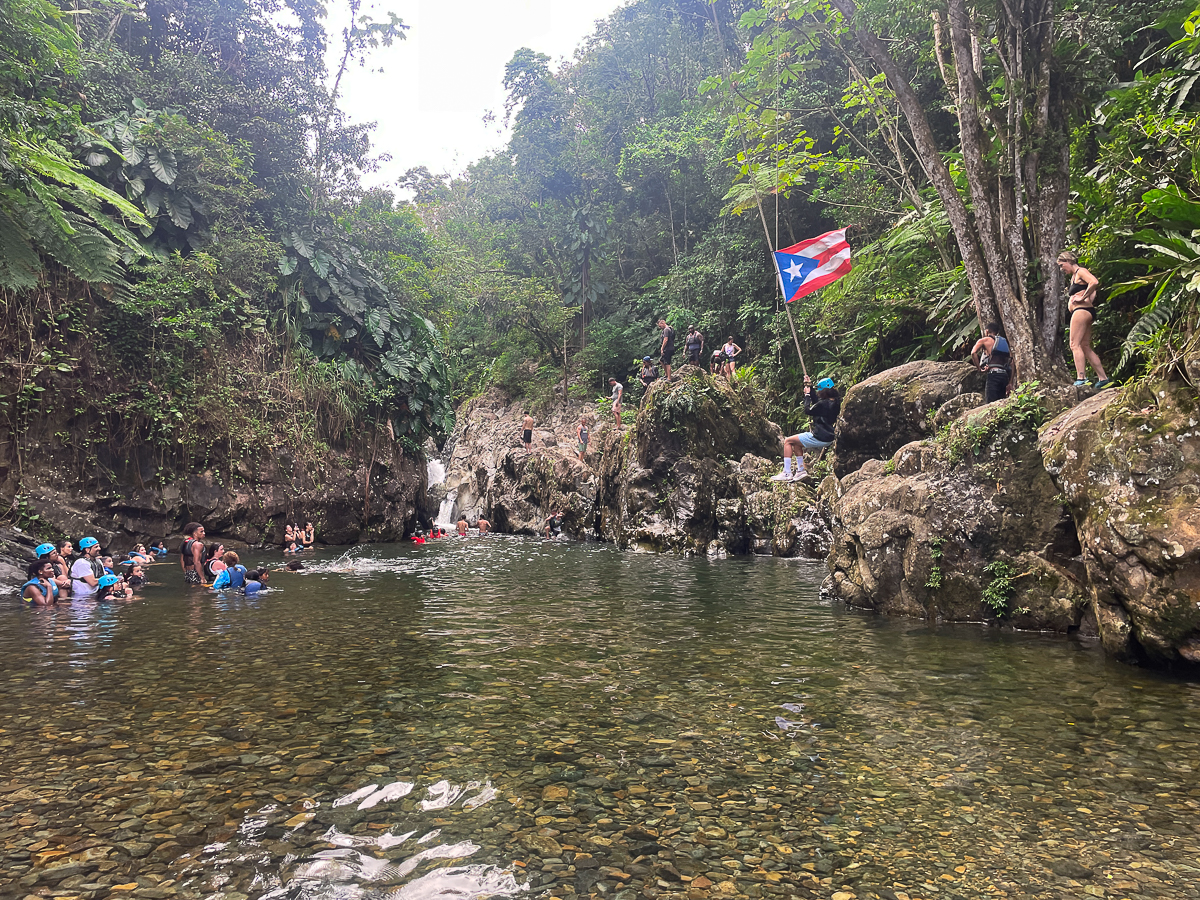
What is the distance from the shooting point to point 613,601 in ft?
35.1

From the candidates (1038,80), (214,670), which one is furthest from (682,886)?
(1038,80)

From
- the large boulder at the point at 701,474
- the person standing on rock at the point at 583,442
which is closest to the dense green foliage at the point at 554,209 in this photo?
the large boulder at the point at 701,474

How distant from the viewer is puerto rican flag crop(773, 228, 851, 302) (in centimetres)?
1584

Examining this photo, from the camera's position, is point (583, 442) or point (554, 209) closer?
point (583, 442)

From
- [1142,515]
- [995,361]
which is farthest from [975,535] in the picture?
[995,361]

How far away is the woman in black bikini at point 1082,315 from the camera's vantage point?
355 inches

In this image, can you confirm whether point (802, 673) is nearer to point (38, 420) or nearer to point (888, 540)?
point (888, 540)

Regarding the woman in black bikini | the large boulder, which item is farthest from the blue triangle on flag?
the woman in black bikini

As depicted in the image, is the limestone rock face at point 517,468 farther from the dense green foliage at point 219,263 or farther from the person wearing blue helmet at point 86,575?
the person wearing blue helmet at point 86,575

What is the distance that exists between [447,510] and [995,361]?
32.6m

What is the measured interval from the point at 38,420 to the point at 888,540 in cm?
1997

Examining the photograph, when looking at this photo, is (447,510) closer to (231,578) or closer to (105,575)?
(231,578)

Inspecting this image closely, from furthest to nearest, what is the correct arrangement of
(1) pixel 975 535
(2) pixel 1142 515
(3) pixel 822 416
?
1. (3) pixel 822 416
2. (1) pixel 975 535
3. (2) pixel 1142 515

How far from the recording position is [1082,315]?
29.7 ft
